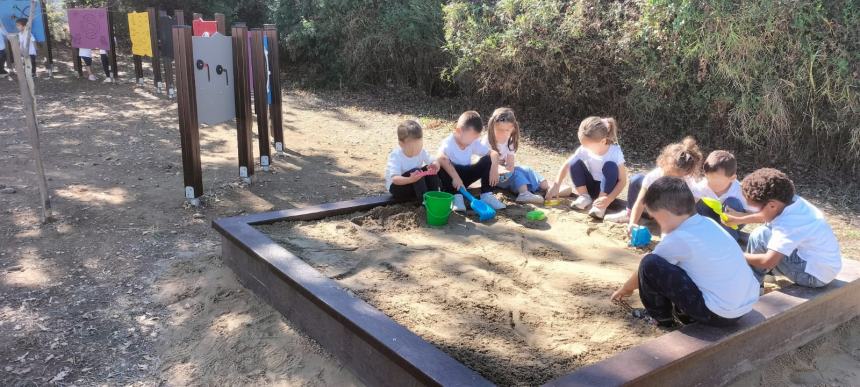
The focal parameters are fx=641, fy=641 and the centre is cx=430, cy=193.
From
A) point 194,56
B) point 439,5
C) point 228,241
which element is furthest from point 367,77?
point 228,241

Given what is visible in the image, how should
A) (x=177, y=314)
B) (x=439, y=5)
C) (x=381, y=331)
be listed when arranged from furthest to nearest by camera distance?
(x=439, y=5)
(x=177, y=314)
(x=381, y=331)

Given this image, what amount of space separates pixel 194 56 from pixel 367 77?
7.14 m

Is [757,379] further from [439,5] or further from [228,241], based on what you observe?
[439,5]

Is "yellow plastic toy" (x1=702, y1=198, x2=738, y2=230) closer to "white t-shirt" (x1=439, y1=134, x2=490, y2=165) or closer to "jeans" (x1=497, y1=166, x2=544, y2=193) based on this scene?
"jeans" (x1=497, y1=166, x2=544, y2=193)

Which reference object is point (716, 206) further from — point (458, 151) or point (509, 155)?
point (458, 151)

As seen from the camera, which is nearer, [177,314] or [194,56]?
[177,314]

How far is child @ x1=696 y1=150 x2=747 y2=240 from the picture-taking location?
368 cm

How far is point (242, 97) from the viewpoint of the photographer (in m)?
5.11

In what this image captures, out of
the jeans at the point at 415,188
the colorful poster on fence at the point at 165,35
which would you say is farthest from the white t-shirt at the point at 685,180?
the colorful poster on fence at the point at 165,35

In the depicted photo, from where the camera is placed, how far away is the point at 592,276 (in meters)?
3.36

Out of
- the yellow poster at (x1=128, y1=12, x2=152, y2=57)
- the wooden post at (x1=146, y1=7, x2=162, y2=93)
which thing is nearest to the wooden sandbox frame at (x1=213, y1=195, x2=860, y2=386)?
the wooden post at (x1=146, y1=7, x2=162, y2=93)

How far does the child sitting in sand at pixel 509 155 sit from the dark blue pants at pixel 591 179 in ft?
1.00

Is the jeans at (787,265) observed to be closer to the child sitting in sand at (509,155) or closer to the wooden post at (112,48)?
the child sitting in sand at (509,155)

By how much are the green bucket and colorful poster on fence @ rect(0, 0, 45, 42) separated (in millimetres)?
9393
